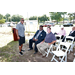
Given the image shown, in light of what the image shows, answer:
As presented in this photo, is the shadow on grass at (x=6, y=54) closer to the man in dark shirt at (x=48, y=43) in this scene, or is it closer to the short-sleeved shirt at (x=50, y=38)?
the man in dark shirt at (x=48, y=43)

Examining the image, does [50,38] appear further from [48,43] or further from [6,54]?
[6,54]

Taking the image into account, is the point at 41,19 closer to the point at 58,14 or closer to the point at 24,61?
the point at 58,14

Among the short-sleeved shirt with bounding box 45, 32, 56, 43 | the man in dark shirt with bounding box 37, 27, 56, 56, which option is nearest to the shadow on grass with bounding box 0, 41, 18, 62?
the man in dark shirt with bounding box 37, 27, 56, 56

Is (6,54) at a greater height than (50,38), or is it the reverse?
(50,38)

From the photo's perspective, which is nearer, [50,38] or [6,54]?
[50,38]

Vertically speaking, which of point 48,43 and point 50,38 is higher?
point 50,38

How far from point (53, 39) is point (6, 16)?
6950cm

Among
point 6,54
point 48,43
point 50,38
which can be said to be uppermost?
point 50,38

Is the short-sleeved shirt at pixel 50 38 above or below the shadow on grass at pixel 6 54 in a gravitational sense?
above

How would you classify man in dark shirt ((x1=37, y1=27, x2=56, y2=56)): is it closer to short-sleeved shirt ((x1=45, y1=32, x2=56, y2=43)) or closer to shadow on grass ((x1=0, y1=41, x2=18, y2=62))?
short-sleeved shirt ((x1=45, y1=32, x2=56, y2=43))

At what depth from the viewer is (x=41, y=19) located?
179 ft

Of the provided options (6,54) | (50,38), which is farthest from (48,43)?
(6,54)

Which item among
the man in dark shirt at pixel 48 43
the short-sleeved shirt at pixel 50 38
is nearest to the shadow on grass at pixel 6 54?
the man in dark shirt at pixel 48 43

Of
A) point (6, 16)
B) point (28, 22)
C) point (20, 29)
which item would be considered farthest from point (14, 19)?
point (20, 29)
